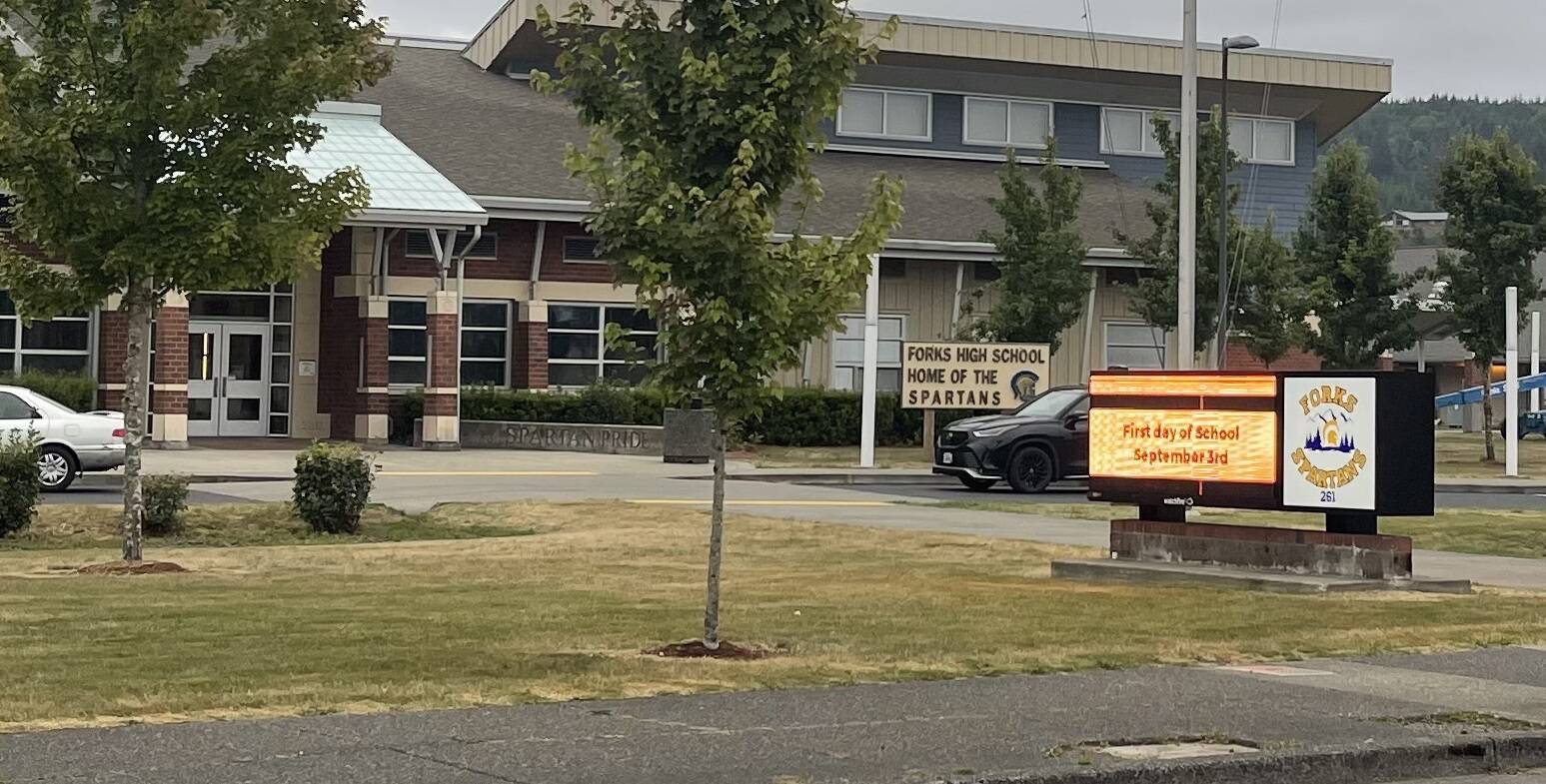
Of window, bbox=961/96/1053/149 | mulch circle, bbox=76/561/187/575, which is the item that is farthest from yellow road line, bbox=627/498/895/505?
window, bbox=961/96/1053/149

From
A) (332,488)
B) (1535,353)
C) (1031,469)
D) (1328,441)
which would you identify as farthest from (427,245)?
(1328,441)

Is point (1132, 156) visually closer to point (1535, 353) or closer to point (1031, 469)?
point (1535, 353)

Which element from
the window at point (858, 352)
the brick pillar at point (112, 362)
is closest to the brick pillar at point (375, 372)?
the brick pillar at point (112, 362)

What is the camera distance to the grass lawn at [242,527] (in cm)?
2056

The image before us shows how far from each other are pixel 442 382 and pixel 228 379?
5.78m

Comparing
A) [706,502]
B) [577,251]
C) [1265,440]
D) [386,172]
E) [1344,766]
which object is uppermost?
[386,172]

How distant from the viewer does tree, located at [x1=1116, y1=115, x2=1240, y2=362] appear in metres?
44.1

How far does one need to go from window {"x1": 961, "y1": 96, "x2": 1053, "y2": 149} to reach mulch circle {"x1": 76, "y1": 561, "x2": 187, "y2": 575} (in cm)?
3848

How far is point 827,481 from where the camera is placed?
33.4m

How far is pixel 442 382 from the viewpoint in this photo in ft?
129

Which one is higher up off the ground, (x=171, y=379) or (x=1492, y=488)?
(x=171, y=379)

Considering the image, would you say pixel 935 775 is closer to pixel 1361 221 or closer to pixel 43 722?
pixel 43 722

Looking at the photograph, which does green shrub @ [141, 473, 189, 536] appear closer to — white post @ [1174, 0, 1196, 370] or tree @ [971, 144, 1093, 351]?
white post @ [1174, 0, 1196, 370]

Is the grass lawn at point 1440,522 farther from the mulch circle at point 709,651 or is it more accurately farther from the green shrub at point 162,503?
the green shrub at point 162,503
